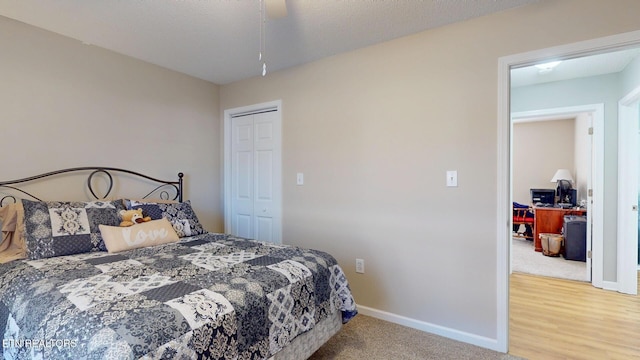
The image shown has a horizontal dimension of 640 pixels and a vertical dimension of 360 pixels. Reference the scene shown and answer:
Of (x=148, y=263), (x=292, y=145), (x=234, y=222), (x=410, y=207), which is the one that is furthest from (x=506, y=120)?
(x=234, y=222)

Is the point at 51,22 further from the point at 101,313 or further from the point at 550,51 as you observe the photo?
the point at 550,51

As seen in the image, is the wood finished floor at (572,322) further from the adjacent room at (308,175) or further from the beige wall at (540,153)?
the beige wall at (540,153)

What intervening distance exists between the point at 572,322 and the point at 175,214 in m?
3.51

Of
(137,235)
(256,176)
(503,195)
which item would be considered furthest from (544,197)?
(137,235)

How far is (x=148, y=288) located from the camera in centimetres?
140

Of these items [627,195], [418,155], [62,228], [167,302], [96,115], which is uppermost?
[96,115]

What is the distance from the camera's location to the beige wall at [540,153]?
19.8 feet

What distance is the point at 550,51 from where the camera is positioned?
204cm

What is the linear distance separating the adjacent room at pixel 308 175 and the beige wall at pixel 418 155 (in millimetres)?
13

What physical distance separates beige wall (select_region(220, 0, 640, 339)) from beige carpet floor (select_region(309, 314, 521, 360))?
139 millimetres

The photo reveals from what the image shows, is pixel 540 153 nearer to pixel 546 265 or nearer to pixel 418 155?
pixel 546 265

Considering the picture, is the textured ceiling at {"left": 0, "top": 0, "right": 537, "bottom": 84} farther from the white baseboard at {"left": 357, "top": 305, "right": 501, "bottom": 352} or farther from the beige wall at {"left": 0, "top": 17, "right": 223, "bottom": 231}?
the white baseboard at {"left": 357, "top": 305, "right": 501, "bottom": 352}

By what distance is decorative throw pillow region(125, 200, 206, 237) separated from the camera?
98.9 inches

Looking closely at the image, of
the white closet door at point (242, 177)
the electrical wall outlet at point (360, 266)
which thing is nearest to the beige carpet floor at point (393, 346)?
the electrical wall outlet at point (360, 266)
